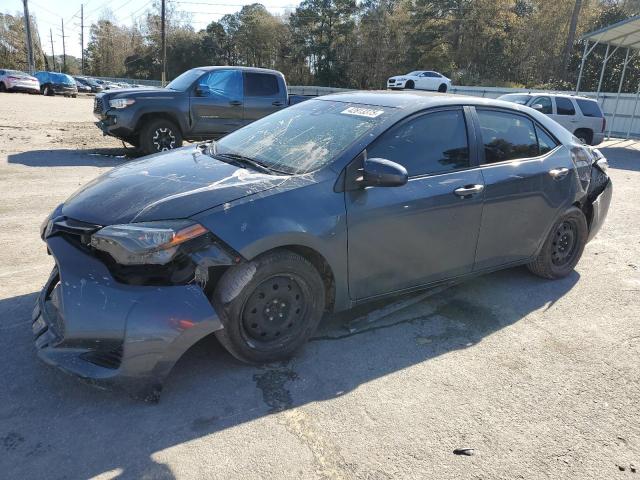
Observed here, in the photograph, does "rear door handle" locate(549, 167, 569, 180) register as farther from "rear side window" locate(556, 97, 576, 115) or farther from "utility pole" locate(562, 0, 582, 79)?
"utility pole" locate(562, 0, 582, 79)

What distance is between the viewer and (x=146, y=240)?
2641 mm

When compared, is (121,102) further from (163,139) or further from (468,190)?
(468,190)

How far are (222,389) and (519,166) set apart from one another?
2.95 metres

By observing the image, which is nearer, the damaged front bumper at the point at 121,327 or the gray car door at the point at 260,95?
the damaged front bumper at the point at 121,327

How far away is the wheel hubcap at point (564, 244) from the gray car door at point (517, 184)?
12.2 inches

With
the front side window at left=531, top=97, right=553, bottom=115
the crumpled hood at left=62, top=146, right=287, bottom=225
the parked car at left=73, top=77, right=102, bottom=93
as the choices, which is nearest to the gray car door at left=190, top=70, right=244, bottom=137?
the crumpled hood at left=62, top=146, right=287, bottom=225

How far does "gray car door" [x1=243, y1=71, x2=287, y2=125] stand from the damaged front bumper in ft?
28.4

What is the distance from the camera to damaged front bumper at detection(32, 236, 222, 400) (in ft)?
8.27

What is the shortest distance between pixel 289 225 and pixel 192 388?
3.59ft

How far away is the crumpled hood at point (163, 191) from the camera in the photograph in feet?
9.23

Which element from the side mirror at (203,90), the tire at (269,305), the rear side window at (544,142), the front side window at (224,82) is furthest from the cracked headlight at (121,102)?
the tire at (269,305)

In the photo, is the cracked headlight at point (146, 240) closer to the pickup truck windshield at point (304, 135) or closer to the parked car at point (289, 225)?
the parked car at point (289, 225)

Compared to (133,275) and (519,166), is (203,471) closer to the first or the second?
(133,275)

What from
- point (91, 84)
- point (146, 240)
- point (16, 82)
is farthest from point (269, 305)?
point (91, 84)
